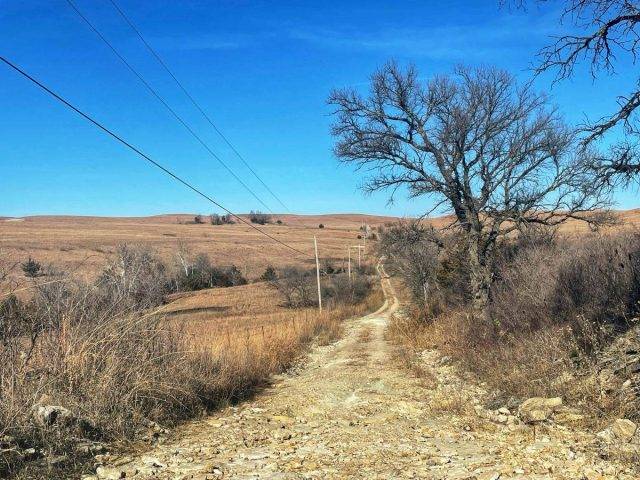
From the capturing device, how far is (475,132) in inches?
741

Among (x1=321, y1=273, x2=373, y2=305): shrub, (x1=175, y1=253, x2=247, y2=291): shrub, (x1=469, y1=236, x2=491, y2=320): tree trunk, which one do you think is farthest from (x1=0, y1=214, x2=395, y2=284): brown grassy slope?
(x1=469, y1=236, x2=491, y2=320): tree trunk

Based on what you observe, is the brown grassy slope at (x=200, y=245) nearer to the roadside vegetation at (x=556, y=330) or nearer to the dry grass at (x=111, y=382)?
the roadside vegetation at (x=556, y=330)

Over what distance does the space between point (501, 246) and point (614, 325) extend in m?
15.3

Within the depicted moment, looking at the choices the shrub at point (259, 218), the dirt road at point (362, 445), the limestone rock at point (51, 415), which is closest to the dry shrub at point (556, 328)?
the dirt road at point (362, 445)

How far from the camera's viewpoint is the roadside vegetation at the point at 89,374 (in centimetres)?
590

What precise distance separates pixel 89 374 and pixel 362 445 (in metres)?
3.73

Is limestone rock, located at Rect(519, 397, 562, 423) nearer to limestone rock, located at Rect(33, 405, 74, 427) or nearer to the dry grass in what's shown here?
the dry grass

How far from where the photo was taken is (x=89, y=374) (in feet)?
23.6

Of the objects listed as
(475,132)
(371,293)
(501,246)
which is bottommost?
(371,293)

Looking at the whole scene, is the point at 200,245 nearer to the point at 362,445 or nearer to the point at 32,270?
the point at 32,270

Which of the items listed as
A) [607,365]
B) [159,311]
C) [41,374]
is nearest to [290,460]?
[41,374]

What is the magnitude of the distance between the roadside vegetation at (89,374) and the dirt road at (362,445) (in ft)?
1.68

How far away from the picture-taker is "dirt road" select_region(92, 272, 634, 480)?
5.43m

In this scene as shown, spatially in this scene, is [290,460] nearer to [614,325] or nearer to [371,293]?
[614,325]
